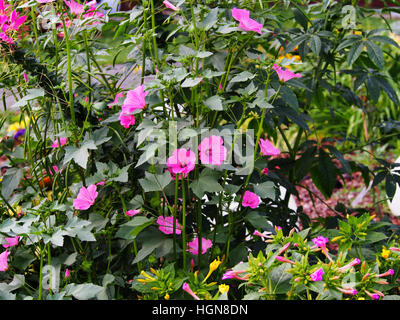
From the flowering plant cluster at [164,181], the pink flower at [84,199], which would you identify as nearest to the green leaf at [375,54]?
the flowering plant cluster at [164,181]

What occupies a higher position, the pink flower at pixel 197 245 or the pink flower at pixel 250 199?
the pink flower at pixel 250 199

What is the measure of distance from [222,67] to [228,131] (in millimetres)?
277

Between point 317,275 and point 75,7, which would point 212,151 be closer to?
point 317,275

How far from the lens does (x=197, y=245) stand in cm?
107

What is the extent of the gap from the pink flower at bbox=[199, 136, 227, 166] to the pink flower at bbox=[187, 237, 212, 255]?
0.76 ft

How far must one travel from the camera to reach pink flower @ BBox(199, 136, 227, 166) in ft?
2.98

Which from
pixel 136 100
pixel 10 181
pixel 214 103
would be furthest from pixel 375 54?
pixel 10 181

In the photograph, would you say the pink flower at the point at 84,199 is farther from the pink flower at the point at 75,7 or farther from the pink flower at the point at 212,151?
the pink flower at the point at 75,7

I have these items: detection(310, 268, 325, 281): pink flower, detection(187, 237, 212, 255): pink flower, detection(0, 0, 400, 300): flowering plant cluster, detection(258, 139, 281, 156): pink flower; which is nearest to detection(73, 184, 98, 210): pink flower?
detection(0, 0, 400, 300): flowering plant cluster

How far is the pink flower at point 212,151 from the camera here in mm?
908

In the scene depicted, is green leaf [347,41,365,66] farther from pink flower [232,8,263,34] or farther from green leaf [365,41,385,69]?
pink flower [232,8,263,34]

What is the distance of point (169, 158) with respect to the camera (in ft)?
2.89

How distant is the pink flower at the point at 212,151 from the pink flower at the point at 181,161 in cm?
3
